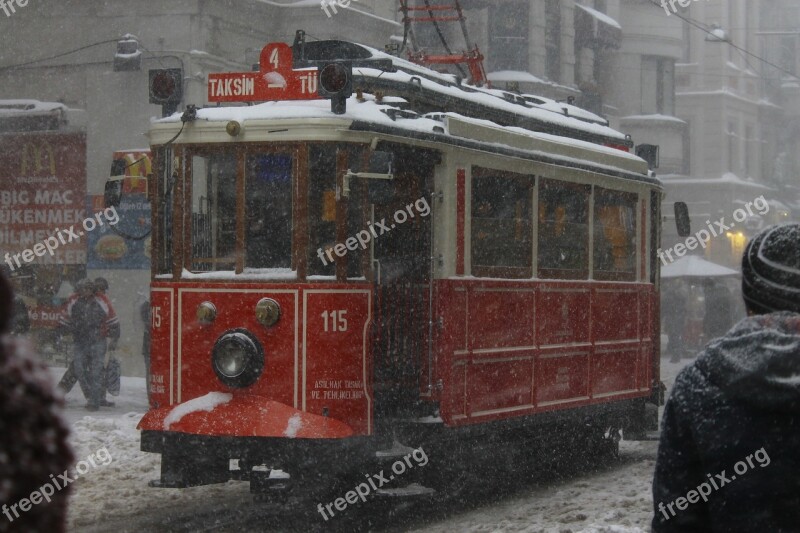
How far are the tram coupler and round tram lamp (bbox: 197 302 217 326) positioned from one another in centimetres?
111

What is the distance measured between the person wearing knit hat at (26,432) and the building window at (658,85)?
4301 cm

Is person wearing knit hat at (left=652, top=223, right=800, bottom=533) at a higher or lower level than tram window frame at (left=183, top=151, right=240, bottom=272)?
lower

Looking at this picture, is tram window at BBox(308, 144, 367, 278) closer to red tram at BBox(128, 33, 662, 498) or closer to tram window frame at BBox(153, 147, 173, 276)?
red tram at BBox(128, 33, 662, 498)

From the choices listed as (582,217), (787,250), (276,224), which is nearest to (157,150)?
(276,224)

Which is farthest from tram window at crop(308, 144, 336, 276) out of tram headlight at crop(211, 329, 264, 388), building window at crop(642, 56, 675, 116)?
building window at crop(642, 56, 675, 116)

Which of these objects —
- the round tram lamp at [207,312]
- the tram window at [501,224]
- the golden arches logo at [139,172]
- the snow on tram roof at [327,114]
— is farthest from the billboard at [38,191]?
the round tram lamp at [207,312]

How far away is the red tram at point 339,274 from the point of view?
8680mm

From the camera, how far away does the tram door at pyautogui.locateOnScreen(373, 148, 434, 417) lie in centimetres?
927

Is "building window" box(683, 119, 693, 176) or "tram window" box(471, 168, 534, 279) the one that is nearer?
"tram window" box(471, 168, 534, 279)

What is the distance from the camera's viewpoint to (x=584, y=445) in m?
12.6

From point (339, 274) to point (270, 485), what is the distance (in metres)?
1.49

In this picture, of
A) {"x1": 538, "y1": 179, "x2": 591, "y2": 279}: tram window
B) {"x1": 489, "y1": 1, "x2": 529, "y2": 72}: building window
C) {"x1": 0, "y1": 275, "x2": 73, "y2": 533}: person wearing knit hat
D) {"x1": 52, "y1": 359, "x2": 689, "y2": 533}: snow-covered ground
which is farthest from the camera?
{"x1": 489, "y1": 1, "x2": 529, "y2": 72}: building window

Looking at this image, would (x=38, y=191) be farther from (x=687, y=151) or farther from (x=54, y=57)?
(x=687, y=151)

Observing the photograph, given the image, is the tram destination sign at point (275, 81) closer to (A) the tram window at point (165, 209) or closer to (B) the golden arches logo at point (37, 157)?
(A) the tram window at point (165, 209)
